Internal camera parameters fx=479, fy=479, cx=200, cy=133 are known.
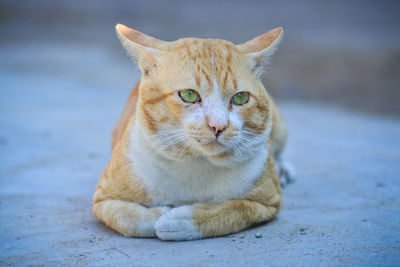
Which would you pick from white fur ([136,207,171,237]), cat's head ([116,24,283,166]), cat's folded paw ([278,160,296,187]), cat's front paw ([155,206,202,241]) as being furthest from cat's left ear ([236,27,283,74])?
cat's folded paw ([278,160,296,187])

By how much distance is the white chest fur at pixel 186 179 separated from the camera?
2926 millimetres

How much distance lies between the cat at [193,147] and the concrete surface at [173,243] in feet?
0.44

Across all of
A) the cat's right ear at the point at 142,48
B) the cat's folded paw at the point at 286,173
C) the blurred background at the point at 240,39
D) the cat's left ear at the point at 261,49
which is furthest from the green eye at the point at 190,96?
the blurred background at the point at 240,39

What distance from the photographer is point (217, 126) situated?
8.34 ft

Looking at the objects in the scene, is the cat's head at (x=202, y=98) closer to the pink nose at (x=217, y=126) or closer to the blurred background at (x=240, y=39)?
the pink nose at (x=217, y=126)

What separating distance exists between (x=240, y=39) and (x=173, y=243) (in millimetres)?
9803

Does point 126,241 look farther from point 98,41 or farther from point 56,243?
point 98,41

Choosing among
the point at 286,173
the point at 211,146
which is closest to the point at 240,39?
the point at 286,173

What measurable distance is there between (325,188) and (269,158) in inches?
37.9

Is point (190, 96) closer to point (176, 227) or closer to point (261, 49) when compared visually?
point (261, 49)

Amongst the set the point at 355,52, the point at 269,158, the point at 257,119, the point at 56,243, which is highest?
the point at 355,52

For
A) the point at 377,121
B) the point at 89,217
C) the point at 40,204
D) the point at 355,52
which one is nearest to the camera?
the point at 89,217

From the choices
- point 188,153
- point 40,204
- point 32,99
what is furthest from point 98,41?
point 188,153

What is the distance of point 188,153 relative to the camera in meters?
2.79
